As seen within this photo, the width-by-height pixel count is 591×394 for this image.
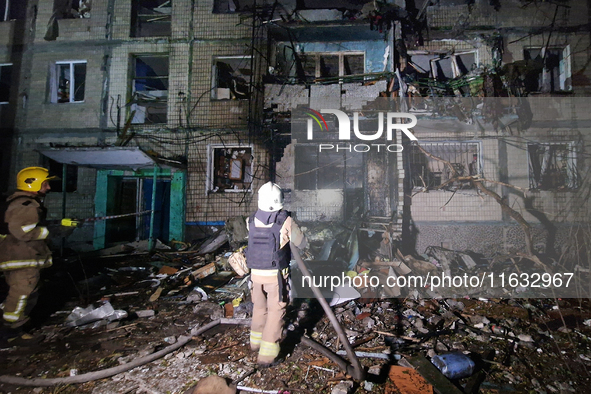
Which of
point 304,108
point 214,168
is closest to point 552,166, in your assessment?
point 304,108

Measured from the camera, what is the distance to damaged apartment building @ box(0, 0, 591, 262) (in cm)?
827

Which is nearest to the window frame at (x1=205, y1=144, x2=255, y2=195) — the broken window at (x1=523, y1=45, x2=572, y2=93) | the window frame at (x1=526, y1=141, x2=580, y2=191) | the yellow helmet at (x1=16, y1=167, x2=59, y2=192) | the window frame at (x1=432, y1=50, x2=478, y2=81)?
the yellow helmet at (x1=16, y1=167, x2=59, y2=192)

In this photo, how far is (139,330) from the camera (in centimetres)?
402

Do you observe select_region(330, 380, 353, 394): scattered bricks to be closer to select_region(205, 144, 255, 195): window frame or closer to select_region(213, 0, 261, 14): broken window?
select_region(205, 144, 255, 195): window frame

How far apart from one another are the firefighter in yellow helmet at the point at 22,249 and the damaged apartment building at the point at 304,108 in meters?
3.80

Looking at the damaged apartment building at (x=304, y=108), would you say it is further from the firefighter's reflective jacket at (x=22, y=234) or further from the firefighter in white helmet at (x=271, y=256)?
the firefighter in white helmet at (x=271, y=256)

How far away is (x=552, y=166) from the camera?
8695 mm

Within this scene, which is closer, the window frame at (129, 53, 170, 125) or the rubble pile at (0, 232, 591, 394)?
the rubble pile at (0, 232, 591, 394)

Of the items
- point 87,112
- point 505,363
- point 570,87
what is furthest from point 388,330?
point 87,112

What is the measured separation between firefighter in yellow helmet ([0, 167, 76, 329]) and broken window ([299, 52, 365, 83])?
28.3 feet

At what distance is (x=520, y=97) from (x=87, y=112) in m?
14.7

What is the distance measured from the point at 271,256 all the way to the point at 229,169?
23.4ft

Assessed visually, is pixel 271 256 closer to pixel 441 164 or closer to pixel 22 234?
pixel 22 234

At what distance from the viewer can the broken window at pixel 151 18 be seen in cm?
1030
